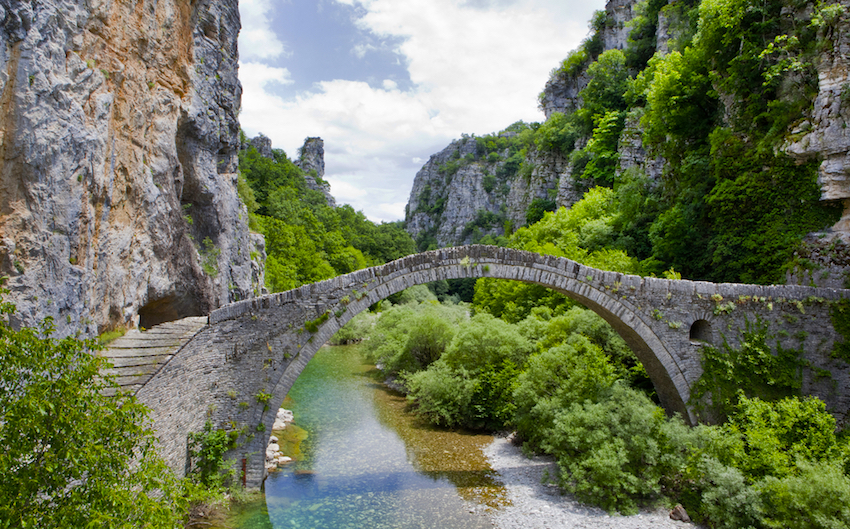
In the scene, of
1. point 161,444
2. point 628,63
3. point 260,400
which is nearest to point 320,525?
point 260,400

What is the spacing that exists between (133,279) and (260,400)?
3547mm

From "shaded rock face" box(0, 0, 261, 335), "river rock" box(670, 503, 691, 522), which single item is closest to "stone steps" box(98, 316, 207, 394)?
"shaded rock face" box(0, 0, 261, 335)

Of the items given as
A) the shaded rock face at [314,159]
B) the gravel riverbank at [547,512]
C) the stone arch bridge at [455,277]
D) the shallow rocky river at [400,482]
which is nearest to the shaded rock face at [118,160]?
the stone arch bridge at [455,277]

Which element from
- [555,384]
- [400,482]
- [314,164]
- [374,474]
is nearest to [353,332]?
[374,474]

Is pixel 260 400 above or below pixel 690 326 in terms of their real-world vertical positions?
below

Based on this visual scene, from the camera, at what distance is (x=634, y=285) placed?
1098 cm

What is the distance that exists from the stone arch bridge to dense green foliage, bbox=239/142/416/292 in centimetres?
1665

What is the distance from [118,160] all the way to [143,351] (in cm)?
366

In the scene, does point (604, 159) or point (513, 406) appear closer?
point (513, 406)

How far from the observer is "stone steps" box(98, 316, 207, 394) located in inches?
310

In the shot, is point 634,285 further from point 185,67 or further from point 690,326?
point 185,67

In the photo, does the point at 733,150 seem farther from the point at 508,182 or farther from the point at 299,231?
the point at 508,182

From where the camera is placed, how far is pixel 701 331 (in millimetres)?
11453

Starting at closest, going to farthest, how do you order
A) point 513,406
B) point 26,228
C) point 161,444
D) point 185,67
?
1. point 26,228
2. point 161,444
3. point 185,67
4. point 513,406
